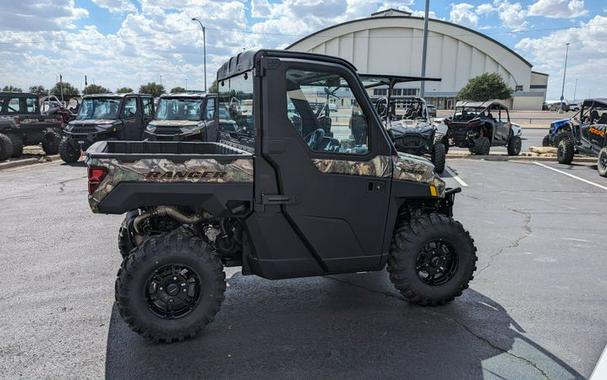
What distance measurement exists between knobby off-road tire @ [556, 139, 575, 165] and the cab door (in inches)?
519

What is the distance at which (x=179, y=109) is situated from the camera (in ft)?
47.6

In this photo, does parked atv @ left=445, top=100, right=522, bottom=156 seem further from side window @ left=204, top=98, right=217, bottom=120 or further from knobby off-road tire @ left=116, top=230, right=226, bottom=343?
knobby off-road tire @ left=116, top=230, right=226, bottom=343

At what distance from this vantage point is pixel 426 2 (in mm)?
20125

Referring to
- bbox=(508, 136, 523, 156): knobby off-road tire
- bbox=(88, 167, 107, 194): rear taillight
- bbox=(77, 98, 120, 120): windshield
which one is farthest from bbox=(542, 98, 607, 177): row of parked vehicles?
bbox=(77, 98, 120, 120): windshield

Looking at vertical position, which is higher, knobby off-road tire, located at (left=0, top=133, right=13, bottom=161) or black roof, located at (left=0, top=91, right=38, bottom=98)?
black roof, located at (left=0, top=91, right=38, bottom=98)

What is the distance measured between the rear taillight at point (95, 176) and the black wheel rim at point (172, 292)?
80cm

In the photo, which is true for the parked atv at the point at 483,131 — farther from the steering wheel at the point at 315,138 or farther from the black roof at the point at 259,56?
the steering wheel at the point at 315,138

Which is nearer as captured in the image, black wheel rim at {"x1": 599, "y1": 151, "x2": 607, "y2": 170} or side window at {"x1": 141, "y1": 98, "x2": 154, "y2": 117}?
black wheel rim at {"x1": 599, "y1": 151, "x2": 607, "y2": 170}

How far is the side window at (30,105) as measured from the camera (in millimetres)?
15656

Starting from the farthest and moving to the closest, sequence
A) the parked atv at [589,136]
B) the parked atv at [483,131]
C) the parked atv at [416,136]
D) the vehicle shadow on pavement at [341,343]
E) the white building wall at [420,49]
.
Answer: the white building wall at [420,49] → the parked atv at [483,131] → the parked atv at [589,136] → the parked atv at [416,136] → the vehicle shadow on pavement at [341,343]

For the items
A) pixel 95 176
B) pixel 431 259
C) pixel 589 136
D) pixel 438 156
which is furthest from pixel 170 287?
pixel 589 136

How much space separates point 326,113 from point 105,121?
12.4 m

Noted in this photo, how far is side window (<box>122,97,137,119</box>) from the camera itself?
15304 millimetres

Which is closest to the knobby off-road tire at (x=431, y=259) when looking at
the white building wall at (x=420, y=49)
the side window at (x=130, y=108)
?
the side window at (x=130, y=108)
